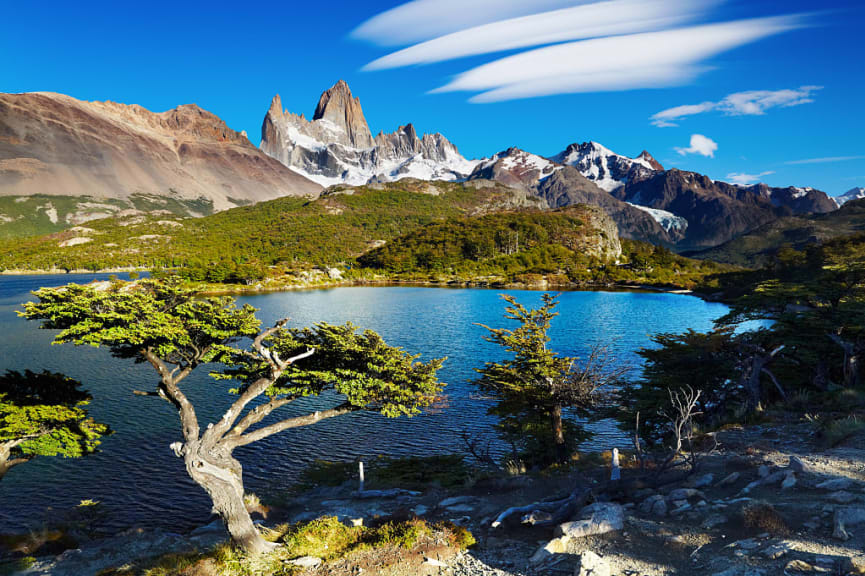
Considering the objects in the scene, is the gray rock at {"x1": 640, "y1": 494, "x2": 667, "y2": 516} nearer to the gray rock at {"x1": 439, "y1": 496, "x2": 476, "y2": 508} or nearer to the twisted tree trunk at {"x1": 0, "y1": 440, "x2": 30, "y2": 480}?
the gray rock at {"x1": 439, "y1": 496, "x2": 476, "y2": 508}

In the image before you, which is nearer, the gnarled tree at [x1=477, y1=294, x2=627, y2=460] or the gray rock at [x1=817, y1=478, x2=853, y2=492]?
the gray rock at [x1=817, y1=478, x2=853, y2=492]

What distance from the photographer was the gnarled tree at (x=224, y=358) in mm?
15023

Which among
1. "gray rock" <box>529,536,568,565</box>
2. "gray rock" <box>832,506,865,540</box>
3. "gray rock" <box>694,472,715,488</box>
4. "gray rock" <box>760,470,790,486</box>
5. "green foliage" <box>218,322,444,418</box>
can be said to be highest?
"green foliage" <box>218,322,444,418</box>

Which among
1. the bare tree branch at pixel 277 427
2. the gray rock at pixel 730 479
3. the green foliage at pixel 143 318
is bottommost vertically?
the gray rock at pixel 730 479

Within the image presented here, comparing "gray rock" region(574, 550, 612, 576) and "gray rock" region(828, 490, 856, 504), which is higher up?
"gray rock" region(828, 490, 856, 504)

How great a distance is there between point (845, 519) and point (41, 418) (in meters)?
28.5

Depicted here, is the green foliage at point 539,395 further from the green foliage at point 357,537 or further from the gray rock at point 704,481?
the green foliage at point 357,537

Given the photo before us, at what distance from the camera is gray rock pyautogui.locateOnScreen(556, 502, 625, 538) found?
13.2m

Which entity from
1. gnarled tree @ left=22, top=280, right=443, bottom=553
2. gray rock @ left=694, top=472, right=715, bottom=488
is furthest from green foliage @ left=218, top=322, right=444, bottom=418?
gray rock @ left=694, top=472, right=715, bottom=488

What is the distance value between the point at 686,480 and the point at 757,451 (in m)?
4.94

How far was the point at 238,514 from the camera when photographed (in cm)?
1535

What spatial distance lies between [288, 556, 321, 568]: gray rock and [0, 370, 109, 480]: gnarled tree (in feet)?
43.4

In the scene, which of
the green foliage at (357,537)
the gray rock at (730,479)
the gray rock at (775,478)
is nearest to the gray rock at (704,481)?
the gray rock at (730,479)

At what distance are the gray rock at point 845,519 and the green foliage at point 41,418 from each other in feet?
89.4
